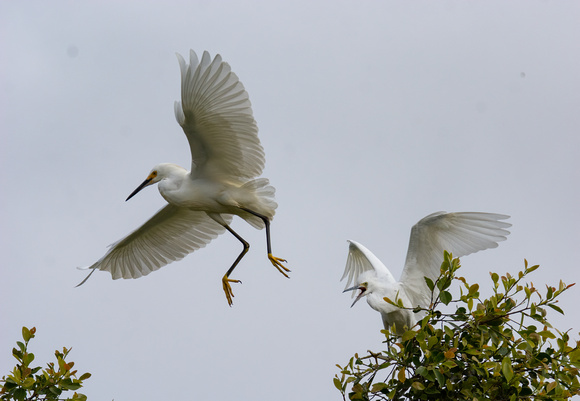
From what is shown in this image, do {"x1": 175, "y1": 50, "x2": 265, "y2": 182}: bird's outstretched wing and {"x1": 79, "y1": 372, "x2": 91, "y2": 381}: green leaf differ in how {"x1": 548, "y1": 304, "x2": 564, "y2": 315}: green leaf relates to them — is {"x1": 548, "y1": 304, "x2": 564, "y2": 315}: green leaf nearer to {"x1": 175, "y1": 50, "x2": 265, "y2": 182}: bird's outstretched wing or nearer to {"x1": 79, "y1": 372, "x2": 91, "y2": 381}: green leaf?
{"x1": 79, "y1": 372, "x2": 91, "y2": 381}: green leaf

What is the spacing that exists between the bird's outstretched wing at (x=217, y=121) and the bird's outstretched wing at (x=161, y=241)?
1228mm

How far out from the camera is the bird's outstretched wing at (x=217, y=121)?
257 inches

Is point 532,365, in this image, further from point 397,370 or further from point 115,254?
point 115,254

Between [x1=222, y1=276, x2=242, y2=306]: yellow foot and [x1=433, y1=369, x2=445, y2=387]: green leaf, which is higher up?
[x1=222, y1=276, x2=242, y2=306]: yellow foot

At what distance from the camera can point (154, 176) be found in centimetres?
810

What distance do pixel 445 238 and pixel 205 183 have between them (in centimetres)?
235

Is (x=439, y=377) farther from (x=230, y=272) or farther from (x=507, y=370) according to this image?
(x=230, y=272)

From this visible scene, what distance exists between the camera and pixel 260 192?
25.5 ft

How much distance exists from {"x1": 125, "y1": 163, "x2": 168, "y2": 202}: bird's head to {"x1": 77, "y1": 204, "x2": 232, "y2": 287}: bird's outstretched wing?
0.48 metres

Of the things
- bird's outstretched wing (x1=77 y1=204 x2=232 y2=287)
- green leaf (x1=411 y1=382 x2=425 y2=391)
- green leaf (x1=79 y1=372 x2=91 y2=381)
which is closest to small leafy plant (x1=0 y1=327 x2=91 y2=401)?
green leaf (x1=79 y1=372 x2=91 y2=381)

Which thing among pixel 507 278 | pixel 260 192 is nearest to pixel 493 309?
pixel 507 278

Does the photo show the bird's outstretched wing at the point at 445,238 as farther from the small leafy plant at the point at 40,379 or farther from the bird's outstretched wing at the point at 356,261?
the small leafy plant at the point at 40,379

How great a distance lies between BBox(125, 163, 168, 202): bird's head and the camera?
8.00 metres

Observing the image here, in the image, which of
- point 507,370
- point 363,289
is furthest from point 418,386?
point 363,289
